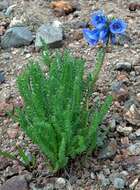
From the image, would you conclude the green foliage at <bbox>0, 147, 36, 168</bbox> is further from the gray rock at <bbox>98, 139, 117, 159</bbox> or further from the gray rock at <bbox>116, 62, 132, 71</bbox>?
the gray rock at <bbox>116, 62, 132, 71</bbox>

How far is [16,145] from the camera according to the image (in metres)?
3.21

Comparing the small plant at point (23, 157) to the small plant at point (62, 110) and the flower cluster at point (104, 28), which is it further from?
the flower cluster at point (104, 28)

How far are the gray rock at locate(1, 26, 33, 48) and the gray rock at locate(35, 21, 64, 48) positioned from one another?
0.27ft

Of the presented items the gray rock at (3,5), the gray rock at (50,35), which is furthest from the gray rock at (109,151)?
the gray rock at (3,5)

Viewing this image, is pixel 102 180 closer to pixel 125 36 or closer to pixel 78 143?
pixel 78 143

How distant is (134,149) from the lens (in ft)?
10.2

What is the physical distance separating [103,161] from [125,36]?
50.8 inches

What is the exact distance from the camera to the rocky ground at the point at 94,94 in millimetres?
2996

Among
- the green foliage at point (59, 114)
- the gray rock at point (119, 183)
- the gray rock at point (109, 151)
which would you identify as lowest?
the gray rock at point (119, 183)

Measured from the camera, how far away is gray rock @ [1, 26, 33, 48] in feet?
13.5

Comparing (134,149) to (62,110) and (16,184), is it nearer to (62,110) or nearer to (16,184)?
(62,110)

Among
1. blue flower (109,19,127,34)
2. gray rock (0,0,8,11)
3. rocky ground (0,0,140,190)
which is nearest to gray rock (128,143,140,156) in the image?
rocky ground (0,0,140,190)

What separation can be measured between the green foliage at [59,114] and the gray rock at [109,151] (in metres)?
0.10

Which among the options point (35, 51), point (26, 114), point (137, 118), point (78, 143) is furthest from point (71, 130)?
point (35, 51)
